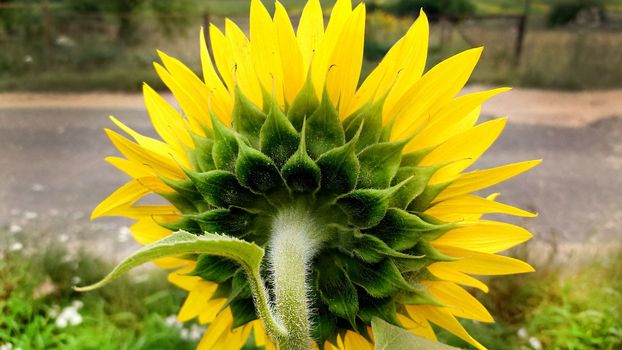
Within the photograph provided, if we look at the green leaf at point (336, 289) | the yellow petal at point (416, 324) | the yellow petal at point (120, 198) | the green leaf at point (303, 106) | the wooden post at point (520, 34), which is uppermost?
the green leaf at point (303, 106)

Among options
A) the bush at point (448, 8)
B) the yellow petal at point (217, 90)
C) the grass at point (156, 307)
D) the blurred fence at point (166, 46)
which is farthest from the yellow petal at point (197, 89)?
the bush at point (448, 8)

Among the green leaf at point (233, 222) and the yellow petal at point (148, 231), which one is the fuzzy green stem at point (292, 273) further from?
the yellow petal at point (148, 231)

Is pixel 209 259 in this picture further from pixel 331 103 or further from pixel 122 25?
pixel 122 25

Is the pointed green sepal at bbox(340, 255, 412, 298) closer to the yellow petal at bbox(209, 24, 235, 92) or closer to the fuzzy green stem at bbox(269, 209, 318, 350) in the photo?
the fuzzy green stem at bbox(269, 209, 318, 350)

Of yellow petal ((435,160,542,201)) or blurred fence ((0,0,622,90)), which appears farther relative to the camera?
blurred fence ((0,0,622,90))

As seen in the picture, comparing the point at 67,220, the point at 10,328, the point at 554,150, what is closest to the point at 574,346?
the point at 10,328

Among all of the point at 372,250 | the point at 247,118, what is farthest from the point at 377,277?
the point at 247,118

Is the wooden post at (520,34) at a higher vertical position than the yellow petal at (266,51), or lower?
lower

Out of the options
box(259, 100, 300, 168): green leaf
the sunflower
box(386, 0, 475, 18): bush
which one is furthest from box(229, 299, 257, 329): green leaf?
box(386, 0, 475, 18): bush
